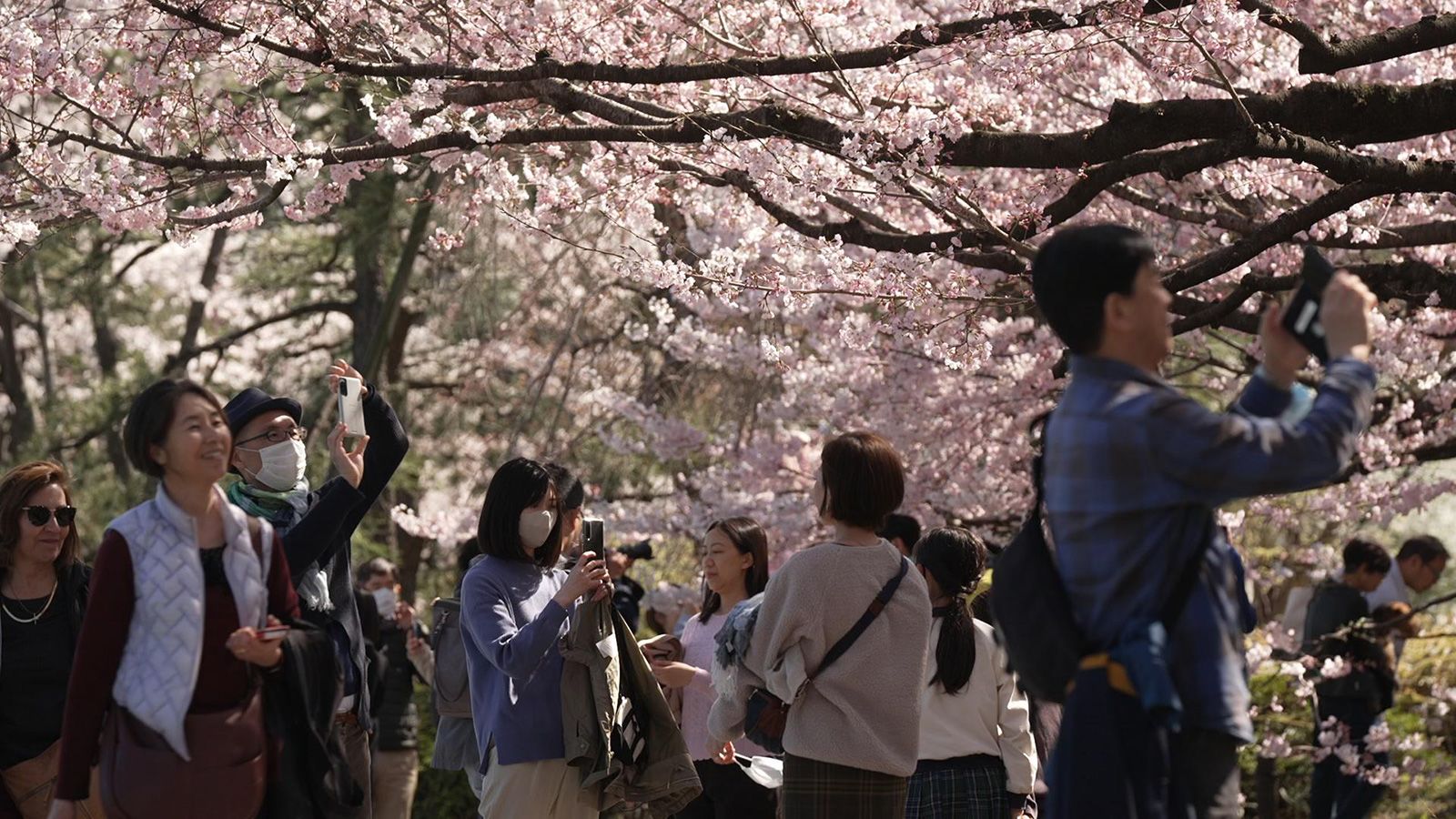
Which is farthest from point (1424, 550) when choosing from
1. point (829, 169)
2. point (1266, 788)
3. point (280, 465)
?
point (280, 465)

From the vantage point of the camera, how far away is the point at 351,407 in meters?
4.73

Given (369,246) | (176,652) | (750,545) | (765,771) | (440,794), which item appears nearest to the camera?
(176,652)

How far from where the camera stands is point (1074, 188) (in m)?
5.70

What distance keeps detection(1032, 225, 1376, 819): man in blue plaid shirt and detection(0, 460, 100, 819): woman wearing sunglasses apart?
349 cm

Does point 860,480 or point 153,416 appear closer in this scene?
point 153,416

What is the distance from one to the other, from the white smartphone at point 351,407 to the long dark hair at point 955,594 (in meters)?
1.85

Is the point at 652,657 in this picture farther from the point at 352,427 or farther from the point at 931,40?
the point at 931,40

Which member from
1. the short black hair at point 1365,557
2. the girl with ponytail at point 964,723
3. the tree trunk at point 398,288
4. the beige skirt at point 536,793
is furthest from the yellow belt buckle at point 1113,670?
the tree trunk at point 398,288

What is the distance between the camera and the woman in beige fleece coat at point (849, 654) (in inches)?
188

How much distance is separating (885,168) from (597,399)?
703cm

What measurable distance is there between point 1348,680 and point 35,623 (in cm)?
646

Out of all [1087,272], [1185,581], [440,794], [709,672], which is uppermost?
[1087,272]

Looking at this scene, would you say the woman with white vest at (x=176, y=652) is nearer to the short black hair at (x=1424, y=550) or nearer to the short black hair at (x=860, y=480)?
the short black hair at (x=860, y=480)

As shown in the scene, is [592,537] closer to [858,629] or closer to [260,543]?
[858,629]
